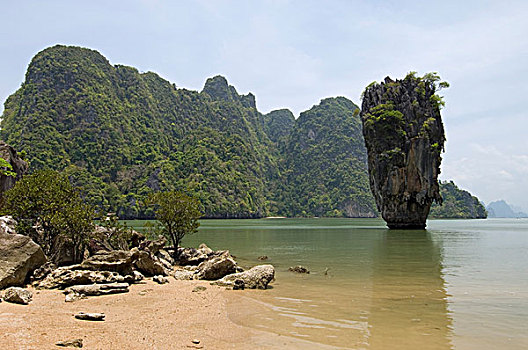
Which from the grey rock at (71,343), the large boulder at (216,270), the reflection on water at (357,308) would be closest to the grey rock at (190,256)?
the large boulder at (216,270)

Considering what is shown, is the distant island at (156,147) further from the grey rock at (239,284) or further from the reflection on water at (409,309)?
the reflection on water at (409,309)

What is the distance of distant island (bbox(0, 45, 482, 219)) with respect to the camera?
106875 millimetres

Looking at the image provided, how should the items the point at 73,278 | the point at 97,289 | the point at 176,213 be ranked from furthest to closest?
the point at 176,213 → the point at 73,278 → the point at 97,289

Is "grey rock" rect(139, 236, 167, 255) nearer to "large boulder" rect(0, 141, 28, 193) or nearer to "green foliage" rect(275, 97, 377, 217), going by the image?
"large boulder" rect(0, 141, 28, 193)

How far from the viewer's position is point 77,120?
118125 mm

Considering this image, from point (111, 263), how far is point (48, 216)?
3403 mm

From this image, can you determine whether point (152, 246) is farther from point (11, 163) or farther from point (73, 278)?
point (11, 163)

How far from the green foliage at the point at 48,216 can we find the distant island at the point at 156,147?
244ft

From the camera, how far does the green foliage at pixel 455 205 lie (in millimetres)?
145200

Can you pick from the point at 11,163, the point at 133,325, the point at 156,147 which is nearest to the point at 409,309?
the point at 133,325

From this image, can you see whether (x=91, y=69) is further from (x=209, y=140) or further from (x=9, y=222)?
(x=9, y=222)

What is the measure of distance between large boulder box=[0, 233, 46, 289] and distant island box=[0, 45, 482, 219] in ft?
255

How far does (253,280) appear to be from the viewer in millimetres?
12461

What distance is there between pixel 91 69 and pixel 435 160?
4998 inches
